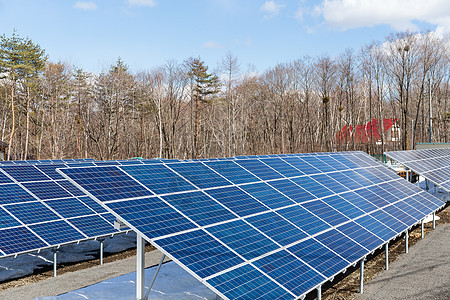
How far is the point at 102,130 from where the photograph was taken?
5431cm

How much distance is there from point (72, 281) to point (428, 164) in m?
22.2

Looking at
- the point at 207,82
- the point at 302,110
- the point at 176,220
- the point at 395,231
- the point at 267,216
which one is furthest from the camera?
the point at 302,110

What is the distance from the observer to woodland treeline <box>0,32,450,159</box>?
51.0m

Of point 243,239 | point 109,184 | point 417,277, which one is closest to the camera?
point 109,184

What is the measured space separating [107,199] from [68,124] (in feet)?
169

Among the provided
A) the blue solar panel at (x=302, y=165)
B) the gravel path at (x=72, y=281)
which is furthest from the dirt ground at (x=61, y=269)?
the blue solar panel at (x=302, y=165)

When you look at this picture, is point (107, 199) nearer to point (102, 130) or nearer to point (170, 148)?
point (170, 148)

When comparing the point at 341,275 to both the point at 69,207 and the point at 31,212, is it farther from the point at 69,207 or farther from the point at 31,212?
the point at 31,212

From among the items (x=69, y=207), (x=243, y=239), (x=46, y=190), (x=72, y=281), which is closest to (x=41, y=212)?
(x=69, y=207)

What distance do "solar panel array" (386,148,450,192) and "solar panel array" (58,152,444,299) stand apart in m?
9.16

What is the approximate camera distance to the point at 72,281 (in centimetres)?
1232

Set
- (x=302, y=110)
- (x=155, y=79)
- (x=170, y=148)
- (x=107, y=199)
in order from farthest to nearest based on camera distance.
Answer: (x=302, y=110)
(x=155, y=79)
(x=170, y=148)
(x=107, y=199)

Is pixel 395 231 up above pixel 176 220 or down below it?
below

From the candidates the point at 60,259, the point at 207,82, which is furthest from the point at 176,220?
the point at 207,82
